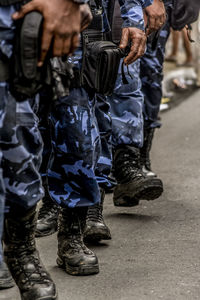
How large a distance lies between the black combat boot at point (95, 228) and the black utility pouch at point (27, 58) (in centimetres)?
126

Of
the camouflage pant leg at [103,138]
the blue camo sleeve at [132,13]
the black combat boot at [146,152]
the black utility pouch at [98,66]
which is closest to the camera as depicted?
the black utility pouch at [98,66]

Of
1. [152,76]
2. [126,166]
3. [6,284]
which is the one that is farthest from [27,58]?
[152,76]

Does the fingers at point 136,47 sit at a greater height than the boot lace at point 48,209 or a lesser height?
greater

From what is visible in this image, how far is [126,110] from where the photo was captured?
4.29 metres

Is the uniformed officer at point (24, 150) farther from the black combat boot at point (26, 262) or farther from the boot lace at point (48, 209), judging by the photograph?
the boot lace at point (48, 209)

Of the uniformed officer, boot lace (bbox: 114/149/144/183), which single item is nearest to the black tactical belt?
the uniformed officer

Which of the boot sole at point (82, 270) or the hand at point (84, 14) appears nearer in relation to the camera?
the hand at point (84, 14)

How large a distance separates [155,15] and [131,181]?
954mm

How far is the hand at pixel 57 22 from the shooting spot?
2.38 meters

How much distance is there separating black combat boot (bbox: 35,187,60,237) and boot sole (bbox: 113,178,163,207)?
483 mm

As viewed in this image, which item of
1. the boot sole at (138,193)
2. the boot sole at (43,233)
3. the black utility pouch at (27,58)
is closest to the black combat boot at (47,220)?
the boot sole at (43,233)

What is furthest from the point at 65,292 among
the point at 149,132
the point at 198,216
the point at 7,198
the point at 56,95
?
the point at 149,132

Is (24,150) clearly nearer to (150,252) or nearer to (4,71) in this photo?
(4,71)

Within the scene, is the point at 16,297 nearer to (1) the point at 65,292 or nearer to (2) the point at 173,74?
(1) the point at 65,292
